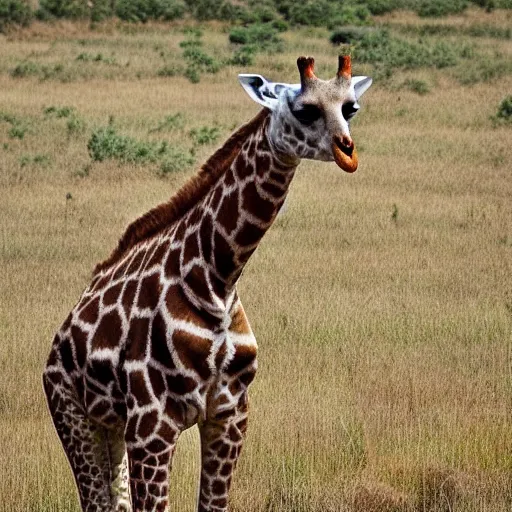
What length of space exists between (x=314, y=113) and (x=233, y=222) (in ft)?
2.26

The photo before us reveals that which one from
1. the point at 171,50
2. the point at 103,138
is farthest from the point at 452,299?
the point at 171,50

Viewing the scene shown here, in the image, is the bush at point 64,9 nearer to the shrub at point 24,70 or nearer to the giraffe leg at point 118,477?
the shrub at point 24,70

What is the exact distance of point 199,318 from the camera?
17.9 feet

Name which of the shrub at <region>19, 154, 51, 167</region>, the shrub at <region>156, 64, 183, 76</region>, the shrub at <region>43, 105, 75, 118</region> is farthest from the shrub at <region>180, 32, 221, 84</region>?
the shrub at <region>19, 154, 51, 167</region>

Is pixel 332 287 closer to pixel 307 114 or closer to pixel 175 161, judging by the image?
pixel 175 161

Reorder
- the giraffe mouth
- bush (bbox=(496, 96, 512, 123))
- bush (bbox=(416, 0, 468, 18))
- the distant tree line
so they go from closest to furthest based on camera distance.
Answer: the giraffe mouth → bush (bbox=(496, 96, 512, 123)) → the distant tree line → bush (bbox=(416, 0, 468, 18))

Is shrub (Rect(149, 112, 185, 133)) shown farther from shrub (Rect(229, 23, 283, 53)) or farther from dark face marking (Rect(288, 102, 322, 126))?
dark face marking (Rect(288, 102, 322, 126))

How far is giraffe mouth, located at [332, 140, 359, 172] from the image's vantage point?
4730 millimetres

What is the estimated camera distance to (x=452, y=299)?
12227 millimetres

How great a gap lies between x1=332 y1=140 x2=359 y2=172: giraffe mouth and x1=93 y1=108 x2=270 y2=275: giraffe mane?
580 millimetres

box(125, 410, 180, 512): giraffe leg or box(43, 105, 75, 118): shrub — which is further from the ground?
box(125, 410, 180, 512): giraffe leg

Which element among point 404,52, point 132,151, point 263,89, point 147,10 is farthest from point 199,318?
point 147,10

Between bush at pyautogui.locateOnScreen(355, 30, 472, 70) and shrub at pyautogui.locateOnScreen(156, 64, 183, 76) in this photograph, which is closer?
shrub at pyautogui.locateOnScreen(156, 64, 183, 76)

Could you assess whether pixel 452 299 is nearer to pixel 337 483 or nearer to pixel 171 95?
pixel 337 483
